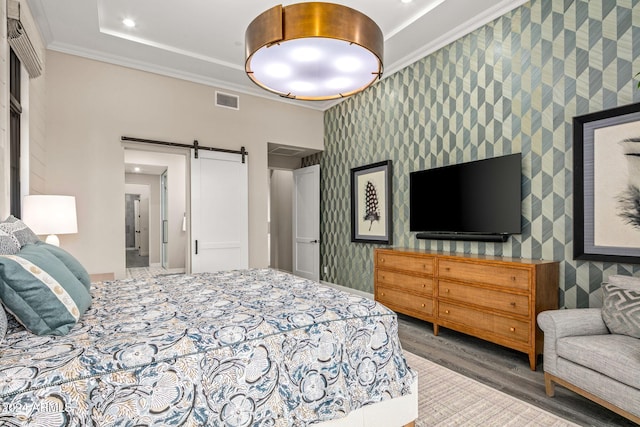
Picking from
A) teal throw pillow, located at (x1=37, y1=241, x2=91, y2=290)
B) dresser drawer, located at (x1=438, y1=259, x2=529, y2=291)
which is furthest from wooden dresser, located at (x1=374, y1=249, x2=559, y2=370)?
teal throw pillow, located at (x1=37, y1=241, x2=91, y2=290)

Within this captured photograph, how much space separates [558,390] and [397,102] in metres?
3.46

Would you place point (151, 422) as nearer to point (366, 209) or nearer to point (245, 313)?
point (245, 313)

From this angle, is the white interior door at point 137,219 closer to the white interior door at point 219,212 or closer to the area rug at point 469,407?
the white interior door at point 219,212

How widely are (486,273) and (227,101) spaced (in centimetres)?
406

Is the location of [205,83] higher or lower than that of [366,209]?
higher

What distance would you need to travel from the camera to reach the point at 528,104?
3.06 metres

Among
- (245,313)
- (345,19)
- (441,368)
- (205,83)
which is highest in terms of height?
(205,83)

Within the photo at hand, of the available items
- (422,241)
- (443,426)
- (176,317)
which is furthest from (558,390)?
(176,317)

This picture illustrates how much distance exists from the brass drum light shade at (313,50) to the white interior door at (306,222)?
344 cm

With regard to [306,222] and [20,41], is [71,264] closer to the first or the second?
[20,41]

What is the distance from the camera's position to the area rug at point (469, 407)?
1935 mm

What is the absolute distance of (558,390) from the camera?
2289 mm

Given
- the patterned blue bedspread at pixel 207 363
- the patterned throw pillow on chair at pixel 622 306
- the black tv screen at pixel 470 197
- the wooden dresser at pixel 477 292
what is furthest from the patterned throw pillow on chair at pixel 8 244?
the black tv screen at pixel 470 197

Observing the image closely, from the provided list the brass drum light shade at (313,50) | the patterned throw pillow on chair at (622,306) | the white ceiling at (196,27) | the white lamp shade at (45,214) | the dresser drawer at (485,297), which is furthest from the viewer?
the white ceiling at (196,27)
